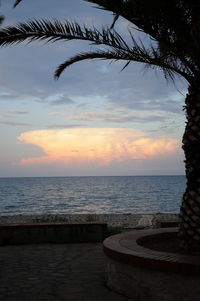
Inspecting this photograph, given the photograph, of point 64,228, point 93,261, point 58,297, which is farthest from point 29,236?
point 58,297

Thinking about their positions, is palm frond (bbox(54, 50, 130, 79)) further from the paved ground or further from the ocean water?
the ocean water

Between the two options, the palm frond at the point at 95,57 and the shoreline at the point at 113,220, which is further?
the shoreline at the point at 113,220

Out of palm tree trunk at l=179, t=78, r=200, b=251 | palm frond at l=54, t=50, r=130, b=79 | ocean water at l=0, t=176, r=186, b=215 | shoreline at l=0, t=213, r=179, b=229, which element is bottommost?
ocean water at l=0, t=176, r=186, b=215

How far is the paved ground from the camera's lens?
18.4ft

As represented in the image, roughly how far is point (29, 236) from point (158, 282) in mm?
5734

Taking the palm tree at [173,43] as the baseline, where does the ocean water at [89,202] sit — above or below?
below

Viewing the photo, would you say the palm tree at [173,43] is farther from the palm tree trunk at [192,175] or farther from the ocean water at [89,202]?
the ocean water at [89,202]

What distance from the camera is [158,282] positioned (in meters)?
5.06

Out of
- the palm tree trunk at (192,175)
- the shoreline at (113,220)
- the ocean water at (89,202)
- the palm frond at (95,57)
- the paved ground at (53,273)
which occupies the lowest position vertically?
the ocean water at (89,202)

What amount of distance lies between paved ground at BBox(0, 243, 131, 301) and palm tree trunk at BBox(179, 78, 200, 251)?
57.6 inches

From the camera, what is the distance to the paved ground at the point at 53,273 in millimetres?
5609

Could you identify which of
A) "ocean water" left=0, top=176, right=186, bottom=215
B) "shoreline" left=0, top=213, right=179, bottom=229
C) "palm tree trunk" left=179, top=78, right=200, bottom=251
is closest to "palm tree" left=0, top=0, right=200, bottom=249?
"palm tree trunk" left=179, top=78, right=200, bottom=251

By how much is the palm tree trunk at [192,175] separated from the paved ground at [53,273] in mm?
1464

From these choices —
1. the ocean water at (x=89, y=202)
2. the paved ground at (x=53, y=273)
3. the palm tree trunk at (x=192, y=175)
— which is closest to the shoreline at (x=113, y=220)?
the paved ground at (x=53, y=273)
